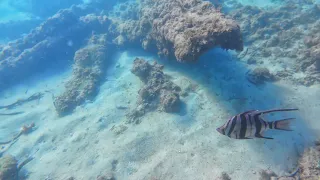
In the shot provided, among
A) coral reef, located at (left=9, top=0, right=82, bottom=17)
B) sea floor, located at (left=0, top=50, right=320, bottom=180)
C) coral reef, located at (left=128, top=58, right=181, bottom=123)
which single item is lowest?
sea floor, located at (left=0, top=50, right=320, bottom=180)

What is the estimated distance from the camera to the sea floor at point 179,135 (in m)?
5.57

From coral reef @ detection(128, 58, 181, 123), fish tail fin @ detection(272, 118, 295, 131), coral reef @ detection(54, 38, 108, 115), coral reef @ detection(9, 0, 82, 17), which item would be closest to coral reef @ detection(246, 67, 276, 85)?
coral reef @ detection(128, 58, 181, 123)

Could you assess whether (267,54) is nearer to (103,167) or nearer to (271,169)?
(271,169)

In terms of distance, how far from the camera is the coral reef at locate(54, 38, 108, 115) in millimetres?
10219

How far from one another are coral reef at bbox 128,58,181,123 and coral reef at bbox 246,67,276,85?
101 inches

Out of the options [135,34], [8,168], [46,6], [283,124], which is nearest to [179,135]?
[283,124]

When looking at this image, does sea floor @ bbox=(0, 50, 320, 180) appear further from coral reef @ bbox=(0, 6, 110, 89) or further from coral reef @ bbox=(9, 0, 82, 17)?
coral reef @ bbox=(9, 0, 82, 17)

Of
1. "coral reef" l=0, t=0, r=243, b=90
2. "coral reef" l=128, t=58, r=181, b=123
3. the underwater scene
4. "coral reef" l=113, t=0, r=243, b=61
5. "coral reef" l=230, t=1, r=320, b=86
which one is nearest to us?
the underwater scene

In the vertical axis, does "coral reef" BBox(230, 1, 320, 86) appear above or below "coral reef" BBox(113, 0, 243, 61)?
below

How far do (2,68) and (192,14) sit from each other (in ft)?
44.1

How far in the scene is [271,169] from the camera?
518 cm

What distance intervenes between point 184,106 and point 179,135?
3.83 ft

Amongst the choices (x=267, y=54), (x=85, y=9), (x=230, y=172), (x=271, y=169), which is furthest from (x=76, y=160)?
(x=85, y=9)

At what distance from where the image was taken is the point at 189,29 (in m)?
6.40
